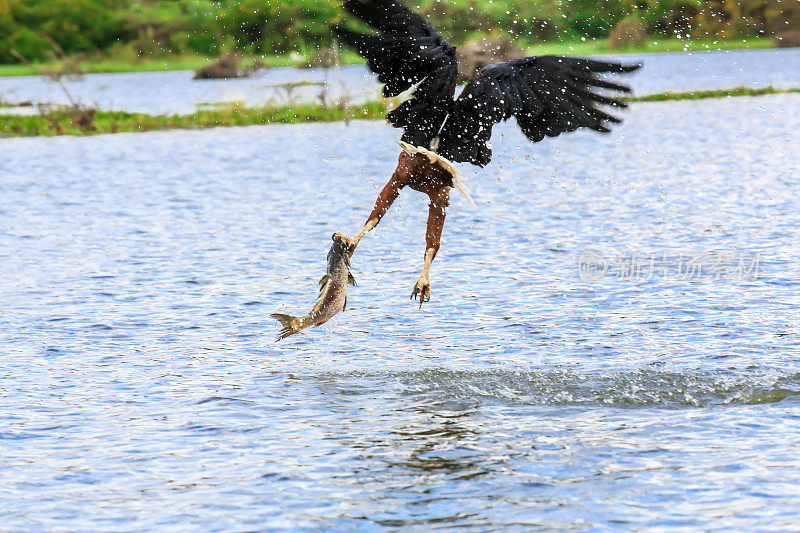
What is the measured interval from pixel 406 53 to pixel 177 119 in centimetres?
3616

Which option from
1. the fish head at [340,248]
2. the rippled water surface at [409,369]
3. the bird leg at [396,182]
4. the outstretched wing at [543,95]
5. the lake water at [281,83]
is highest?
the lake water at [281,83]

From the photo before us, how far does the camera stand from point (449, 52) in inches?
400

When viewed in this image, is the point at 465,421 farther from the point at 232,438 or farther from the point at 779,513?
the point at 779,513

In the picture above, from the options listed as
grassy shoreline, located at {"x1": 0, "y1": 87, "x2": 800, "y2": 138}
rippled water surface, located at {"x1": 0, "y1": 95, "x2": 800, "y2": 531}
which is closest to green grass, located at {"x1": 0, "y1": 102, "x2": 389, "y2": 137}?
grassy shoreline, located at {"x1": 0, "y1": 87, "x2": 800, "y2": 138}

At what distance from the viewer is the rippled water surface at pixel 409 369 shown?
806 cm

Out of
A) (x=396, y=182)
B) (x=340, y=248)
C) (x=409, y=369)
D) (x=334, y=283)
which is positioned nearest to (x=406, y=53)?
(x=396, y=182)

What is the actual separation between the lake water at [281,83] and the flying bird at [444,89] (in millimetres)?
37182

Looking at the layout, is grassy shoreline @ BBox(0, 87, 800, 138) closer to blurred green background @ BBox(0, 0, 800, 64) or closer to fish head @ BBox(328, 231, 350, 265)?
blurred green background @ BBox(0, 0, 800, 64)

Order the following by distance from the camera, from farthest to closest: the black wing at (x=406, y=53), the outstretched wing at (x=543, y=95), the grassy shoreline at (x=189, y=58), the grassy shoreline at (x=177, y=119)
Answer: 1. the grassy shoreline at (x=189, y=58)
2. the grassy shoreline at (x=177, y=119)
3. the black wing at (x=406, y=53)
4. the outstretched wing at (x=543, y=95)

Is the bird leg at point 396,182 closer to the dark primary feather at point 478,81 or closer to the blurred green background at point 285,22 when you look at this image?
the dark primary feather at point 478,81

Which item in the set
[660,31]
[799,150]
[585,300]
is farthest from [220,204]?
[660,31]

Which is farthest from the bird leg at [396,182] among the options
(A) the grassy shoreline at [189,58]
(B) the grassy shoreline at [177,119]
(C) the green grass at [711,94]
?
(A) the grassy shoreline at [189,58]

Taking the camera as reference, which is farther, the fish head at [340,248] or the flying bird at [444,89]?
the flying bird at [444,89]

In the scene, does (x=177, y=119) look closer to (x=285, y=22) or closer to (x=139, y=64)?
(x=285, y=22)
